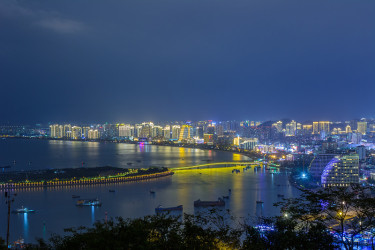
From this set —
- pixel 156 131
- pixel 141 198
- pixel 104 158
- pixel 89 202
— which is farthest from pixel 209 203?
pixel 156 131

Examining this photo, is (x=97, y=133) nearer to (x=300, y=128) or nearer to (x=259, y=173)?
(x=300, y=128)

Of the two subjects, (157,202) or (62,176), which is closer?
(157,202)

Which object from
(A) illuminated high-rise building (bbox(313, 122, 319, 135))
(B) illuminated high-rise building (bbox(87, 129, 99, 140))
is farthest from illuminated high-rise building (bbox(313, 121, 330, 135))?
(B) illuminated high-rise building (bbox(87, 129, 99, 140))

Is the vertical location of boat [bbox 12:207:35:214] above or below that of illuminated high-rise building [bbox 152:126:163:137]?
below

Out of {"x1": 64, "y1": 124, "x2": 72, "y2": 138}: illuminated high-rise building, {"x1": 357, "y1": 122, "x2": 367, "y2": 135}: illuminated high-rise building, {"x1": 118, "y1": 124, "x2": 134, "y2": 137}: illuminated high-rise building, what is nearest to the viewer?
{"x1": 357, "y1": 122, "x2": 367, "y2": 135}: illuminated high-rise building

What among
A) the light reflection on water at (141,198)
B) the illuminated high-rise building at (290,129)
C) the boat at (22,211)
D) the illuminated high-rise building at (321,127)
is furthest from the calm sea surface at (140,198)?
A: the illuminated high-rise building at (321,127)

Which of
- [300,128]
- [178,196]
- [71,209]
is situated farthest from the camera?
[300,128]

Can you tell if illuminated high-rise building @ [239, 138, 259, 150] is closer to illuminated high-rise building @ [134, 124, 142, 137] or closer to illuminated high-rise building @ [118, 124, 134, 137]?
illuminated high-rise building @ [134, 124, 142, 137]

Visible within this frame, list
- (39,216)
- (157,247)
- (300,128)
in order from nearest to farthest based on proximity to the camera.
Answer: (157,247), (39,216), (300,128)

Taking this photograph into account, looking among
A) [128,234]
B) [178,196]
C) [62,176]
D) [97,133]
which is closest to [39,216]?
[178,196]

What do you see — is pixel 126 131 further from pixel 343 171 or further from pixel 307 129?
pixel 343 171

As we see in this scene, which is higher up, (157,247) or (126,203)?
(157,247)
